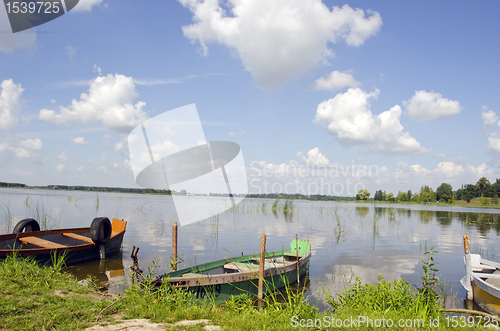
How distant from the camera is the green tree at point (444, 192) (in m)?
98.2

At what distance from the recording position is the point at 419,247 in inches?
792

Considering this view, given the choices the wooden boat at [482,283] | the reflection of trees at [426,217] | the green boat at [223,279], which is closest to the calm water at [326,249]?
the wooden boat at [482,283]

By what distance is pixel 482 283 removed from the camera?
948cm

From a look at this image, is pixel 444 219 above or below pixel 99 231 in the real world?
below

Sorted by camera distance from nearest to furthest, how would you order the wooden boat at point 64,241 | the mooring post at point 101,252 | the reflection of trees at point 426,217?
the wooden boat at point 64,241 → the mooring post at point 101,252 → the reflection of trees at point 426,217

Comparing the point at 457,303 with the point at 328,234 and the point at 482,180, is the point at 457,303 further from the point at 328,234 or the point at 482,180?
the point at 482,180

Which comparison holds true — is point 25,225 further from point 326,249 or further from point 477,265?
point 477,265

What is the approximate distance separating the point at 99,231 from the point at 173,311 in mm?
9265

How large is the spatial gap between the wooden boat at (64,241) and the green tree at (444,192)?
357 feet

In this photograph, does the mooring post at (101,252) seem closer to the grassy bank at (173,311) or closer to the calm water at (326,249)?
the calm water at (326,249)

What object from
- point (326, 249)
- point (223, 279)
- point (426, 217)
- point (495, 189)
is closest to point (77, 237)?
point (223, 279)

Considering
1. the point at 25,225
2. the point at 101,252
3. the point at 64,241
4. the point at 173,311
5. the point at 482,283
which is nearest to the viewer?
the point at 173,311

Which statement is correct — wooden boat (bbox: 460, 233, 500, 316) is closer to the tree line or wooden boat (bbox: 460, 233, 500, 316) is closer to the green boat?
the green boat

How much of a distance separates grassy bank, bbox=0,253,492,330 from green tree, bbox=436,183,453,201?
109 m
